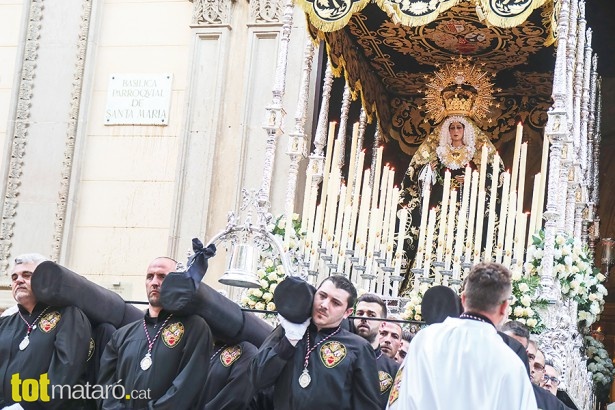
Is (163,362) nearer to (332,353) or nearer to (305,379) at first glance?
(305,379)

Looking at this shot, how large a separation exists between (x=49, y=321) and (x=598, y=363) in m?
5.61

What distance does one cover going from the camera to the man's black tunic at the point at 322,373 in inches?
240

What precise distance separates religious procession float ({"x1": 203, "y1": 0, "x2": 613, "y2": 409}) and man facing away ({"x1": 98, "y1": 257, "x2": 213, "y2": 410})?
2.75m

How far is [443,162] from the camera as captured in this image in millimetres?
11969

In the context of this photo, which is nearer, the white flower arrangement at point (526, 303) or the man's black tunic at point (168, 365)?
the man's black tunic at point (168, 365)

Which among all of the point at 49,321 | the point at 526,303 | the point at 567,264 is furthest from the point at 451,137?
the point at 49,321

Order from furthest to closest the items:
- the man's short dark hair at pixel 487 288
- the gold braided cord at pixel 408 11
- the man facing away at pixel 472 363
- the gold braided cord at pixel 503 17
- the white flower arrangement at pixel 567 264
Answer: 1. the gold braided cord at pixel 408 11
2. the gold braided cord at pixel 503 17
3. the white flower arrangement at pixel 567 264
4. the man's short dark hair at pixel 487 288
5. the man facing away at pixel 472 363

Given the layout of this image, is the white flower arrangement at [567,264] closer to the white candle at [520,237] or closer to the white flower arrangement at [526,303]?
the white candle at [520,237]

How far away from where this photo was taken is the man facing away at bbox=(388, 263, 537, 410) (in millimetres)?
4891

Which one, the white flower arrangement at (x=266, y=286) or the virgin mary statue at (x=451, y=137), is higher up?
the virgin mary statue at (x=451, y=137)

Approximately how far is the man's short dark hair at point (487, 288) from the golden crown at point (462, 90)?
705cm

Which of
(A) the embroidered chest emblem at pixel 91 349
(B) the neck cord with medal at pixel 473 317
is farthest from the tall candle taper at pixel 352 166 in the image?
(B) the neck cord with medal at pixel 473 317

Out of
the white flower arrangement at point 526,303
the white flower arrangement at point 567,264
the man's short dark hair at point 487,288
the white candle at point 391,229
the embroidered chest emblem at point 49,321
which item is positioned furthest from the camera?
the white candle at point 391,229

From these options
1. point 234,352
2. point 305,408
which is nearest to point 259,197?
point 234,352
